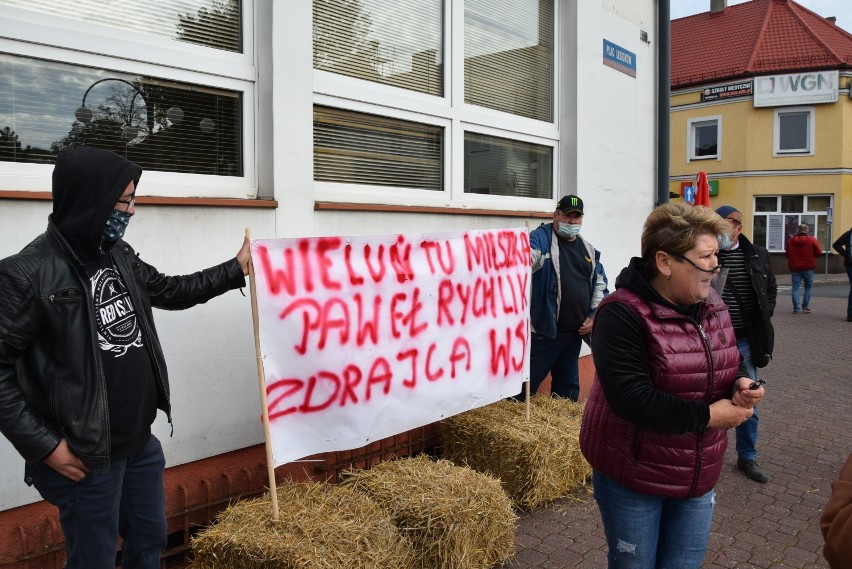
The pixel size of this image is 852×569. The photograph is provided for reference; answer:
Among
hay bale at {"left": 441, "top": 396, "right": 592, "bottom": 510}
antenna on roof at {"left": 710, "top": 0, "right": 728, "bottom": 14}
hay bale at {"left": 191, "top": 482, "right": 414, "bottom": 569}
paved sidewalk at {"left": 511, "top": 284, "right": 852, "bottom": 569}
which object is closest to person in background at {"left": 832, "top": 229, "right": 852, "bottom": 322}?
paved sidewalk at {"left": 511, "top": 284, "right": 852, "bottom": 569}

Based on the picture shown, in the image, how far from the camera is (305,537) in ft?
9.87

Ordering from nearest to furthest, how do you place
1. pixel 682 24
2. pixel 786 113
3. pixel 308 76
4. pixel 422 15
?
1. pixel 308 76
2. pixel 422 15
3. pixel 786 113
4. pixel 682 24

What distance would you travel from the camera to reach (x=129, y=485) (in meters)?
2.63

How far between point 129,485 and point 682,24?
37.4 metres

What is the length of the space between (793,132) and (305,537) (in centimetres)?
2999

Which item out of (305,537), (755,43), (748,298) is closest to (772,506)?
(748,298)

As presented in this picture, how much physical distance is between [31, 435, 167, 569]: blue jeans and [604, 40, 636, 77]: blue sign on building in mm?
5949

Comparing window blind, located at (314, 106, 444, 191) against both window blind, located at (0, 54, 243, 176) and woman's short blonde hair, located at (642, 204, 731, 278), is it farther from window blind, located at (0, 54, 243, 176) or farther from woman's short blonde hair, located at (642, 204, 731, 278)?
woman's short blonde hair, located at (642, 204, 731, 278)

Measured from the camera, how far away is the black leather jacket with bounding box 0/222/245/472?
86.5 inches

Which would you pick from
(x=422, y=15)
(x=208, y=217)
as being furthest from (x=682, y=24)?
(x=208, y=217)

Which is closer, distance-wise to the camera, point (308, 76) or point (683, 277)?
point (683, 277)

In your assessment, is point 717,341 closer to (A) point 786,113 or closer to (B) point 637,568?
(B) point 637,568

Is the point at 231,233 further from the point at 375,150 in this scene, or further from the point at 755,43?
the point at 755,43

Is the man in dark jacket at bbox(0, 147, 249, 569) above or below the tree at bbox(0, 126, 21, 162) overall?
below
